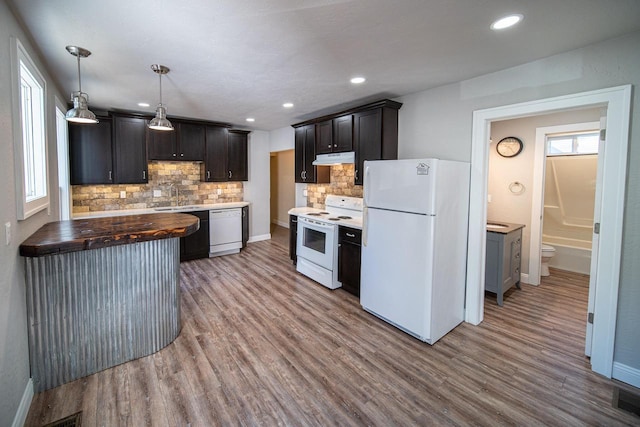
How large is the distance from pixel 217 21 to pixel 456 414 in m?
3.00

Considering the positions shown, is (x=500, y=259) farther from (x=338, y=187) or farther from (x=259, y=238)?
(x=259, y=238)

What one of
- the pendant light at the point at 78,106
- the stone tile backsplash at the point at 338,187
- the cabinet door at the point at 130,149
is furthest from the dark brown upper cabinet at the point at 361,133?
the pendant light at the point at 78,106

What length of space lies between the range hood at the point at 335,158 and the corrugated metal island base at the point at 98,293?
2212 mm

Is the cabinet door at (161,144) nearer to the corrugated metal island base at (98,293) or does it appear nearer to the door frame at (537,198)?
the corrugated metal island base at (98,293)

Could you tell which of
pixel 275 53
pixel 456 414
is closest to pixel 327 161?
pixel 275 53

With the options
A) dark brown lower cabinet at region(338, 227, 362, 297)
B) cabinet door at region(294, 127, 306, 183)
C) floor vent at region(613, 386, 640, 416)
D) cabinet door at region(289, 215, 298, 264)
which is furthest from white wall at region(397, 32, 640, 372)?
cabinet door at region(289, 215, 298, 264)

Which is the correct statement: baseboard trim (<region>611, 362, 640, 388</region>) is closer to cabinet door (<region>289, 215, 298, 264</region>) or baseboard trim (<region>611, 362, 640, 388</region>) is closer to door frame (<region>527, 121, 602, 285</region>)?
door frame (<region>527, 121, 602, 285</region>)

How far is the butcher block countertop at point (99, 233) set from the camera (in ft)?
6.47

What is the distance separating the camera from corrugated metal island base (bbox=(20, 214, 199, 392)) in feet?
6.82

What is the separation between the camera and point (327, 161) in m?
4.43

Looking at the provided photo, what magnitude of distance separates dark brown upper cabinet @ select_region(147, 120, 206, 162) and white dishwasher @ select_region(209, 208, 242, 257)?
3.63ft

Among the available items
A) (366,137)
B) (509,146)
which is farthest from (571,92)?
(509,146)

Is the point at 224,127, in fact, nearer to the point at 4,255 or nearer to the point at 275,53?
the point at 275,53

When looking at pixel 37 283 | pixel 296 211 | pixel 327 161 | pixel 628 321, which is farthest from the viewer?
pixel 296 211
